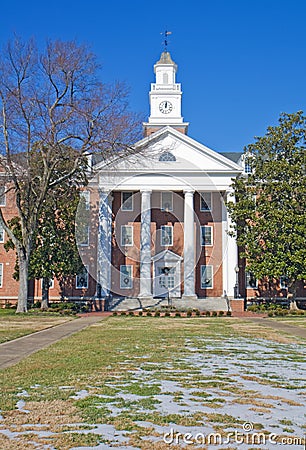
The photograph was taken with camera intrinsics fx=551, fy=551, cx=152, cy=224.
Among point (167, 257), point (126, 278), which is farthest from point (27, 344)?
point (167, 257)

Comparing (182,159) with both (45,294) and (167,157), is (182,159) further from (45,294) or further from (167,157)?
(45,294)

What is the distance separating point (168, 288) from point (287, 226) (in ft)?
37.0

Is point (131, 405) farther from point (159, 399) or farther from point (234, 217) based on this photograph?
point (234, 217)

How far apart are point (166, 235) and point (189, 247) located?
3.31 m

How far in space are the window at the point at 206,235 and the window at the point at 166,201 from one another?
3.06m

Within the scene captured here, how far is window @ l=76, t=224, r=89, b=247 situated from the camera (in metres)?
38.8

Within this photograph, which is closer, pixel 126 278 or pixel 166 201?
pixel 126 278

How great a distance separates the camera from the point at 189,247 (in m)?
40.0

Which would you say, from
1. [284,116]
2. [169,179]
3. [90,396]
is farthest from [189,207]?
[90,396]

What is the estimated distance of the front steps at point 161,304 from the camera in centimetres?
3800

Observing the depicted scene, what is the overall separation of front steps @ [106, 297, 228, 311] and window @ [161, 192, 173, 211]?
759 centimetres

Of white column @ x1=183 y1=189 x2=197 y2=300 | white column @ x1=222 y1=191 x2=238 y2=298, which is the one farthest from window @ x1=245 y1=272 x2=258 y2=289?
white column @ x1=183 y1=189 x2=197 y2=300

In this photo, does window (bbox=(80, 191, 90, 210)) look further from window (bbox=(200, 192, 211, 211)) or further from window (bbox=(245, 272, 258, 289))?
window (bbox=(245, 272, 258, 289))

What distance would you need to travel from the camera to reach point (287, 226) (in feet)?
112
